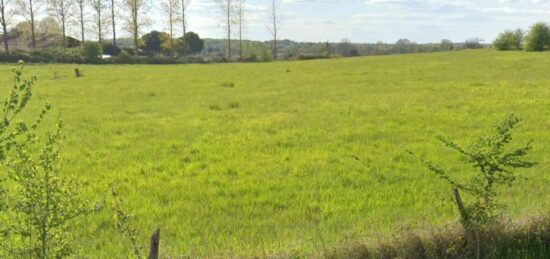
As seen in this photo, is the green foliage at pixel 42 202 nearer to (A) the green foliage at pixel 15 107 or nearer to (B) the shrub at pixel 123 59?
(A) the green foliage at pixel 15 107

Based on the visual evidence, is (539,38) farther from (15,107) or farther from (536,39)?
(15,107)

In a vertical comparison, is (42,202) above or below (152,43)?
below

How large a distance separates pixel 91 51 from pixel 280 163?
60540 mm

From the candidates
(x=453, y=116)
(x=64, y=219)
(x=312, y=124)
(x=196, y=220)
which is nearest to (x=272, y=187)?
Result: (x=196, y=220)

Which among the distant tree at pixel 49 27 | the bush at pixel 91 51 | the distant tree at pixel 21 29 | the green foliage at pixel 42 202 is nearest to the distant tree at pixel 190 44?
the bush at pixel 91 51

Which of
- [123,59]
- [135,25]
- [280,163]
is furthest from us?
[135,25]

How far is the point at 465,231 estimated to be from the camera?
4.47 m

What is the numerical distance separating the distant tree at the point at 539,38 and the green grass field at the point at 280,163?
44.3 m

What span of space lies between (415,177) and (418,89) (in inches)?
615

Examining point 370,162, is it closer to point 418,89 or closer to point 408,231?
point 408,231

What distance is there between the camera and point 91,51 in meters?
64.4

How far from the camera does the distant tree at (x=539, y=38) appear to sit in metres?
60.8

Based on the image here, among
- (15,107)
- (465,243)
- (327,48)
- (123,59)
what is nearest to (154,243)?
(15,107)

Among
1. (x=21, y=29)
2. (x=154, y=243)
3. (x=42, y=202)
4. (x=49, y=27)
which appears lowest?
(x=154, y=243)
